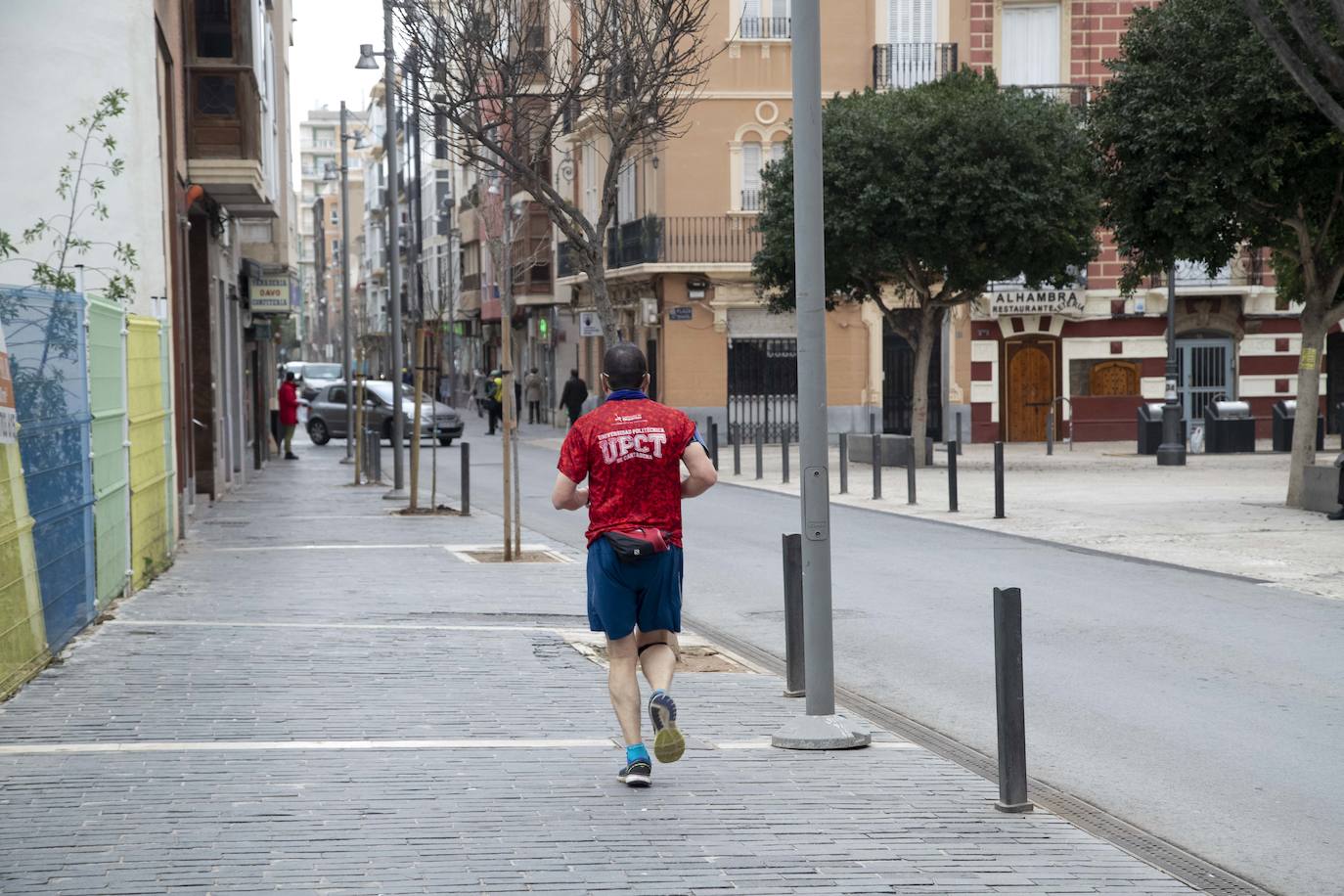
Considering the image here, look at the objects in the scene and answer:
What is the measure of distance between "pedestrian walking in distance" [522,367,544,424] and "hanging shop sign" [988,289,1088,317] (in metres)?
18.3

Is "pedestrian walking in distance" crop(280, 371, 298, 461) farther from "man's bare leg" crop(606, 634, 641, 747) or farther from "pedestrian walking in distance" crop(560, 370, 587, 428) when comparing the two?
"man's bare leg" crop(606, 634, 641, 747)

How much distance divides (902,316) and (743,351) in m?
3.81

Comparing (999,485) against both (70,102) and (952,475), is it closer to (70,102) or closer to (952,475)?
(952,475)

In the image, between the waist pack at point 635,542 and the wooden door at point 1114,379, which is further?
the wooden door at point 1114,379

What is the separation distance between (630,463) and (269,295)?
97.7 ft

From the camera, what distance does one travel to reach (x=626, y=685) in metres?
7.18

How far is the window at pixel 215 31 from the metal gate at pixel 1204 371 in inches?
1065

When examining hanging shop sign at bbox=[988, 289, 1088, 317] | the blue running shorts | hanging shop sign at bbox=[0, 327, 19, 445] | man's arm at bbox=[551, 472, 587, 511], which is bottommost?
the blue running shorts

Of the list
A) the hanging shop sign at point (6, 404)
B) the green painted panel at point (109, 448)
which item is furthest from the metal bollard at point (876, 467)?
the hanging shop sign at point (6, 404)

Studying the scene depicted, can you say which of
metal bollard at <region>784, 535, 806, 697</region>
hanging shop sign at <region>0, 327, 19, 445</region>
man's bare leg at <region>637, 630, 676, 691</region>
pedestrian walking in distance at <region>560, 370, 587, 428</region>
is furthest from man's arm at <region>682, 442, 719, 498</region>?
pedestrian walking in distance at <region>560, 370, 587, 428</region>

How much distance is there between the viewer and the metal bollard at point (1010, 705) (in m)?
6.68

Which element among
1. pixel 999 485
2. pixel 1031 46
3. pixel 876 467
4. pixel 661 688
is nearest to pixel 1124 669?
pixel 661 688

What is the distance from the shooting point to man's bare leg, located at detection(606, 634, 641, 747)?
7098 mm

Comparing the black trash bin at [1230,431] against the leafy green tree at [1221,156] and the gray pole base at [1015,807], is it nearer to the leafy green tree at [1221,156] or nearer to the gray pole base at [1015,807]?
the leafy green tree at [1221,156]
